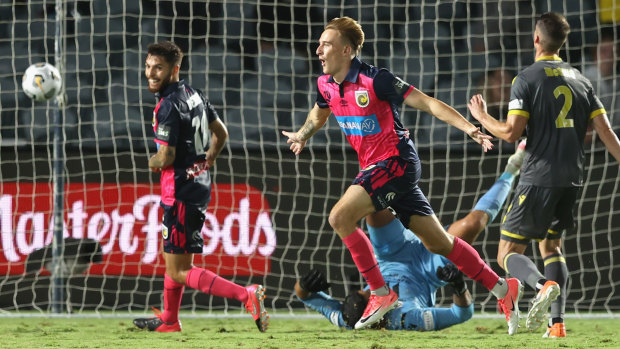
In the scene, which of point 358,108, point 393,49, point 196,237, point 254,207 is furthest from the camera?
point 393,49

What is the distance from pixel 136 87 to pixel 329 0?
6.49ft

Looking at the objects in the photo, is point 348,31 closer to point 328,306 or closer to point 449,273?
point 449,273

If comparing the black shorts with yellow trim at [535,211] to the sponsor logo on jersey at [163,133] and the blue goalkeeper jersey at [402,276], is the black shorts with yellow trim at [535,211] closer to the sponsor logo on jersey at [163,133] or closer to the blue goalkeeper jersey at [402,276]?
the blue goalkeeper jersey at [402,276]

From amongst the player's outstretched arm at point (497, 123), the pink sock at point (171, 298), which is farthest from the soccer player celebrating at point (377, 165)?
the pink sock at point (171, 298)

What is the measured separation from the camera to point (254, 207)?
21.8 feet

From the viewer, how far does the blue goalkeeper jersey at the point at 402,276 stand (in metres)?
4.92

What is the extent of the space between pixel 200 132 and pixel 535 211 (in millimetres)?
1948

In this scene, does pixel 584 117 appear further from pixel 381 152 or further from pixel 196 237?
pixel 196 237

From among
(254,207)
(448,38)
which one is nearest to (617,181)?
(448,38)

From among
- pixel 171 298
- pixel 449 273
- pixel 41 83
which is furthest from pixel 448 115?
pixel 41 83

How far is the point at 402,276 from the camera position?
504 cm

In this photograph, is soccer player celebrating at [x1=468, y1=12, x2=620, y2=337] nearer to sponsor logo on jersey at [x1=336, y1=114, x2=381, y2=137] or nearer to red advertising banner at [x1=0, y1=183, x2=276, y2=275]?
sponsor logo on jersey at [x1=336, y1=114, x2=381, y2=137]

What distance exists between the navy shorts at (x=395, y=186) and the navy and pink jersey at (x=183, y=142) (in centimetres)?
120

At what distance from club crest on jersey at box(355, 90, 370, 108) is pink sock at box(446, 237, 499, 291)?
83cm
